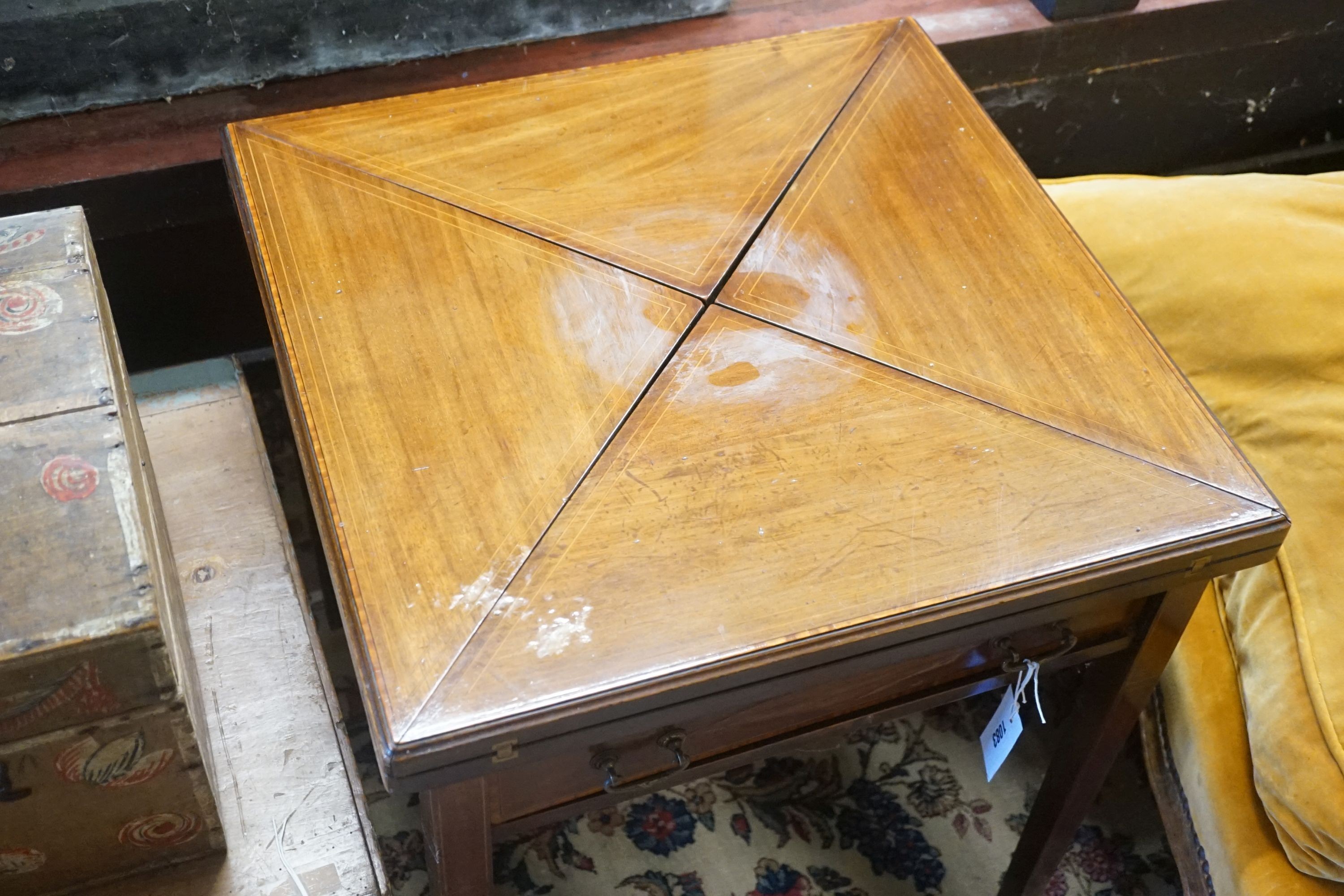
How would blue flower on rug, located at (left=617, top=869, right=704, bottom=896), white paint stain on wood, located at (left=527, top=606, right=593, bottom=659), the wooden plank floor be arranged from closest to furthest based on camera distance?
1. white paint stain on wood, located at (left=527, top=606, right=593, bottom=659)
2. the wooden plank floor
3. blue flower on rug, located at (left=617, top=869, right=704, bottom=896)

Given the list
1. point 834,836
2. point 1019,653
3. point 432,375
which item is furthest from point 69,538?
point 834,836

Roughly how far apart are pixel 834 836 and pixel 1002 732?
0.48m

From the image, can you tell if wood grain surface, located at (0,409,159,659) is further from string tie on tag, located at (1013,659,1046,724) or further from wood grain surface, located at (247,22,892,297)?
string tie on tag, located at (1013,659,1046,724)

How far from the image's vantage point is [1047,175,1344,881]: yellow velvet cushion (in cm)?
113

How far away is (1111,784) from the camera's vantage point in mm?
1542

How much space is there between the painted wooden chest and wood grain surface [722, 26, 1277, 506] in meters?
0.52

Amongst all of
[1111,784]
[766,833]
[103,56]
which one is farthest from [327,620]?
[1111,784]

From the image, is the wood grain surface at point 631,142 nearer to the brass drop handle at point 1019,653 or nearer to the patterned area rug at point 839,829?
the brass drop handle at point 1019,653

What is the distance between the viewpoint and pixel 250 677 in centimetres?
120

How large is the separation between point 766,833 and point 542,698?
791 millimetres

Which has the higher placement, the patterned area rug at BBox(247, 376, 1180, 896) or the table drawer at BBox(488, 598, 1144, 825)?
the table drawer at BBox(488, 598, 1144, 825)

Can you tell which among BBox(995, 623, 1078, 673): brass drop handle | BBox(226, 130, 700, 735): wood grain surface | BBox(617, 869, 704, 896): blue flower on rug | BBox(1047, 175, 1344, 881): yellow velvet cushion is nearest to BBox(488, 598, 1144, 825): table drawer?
BBox(995, 623, 1078, 673): brass drop handle

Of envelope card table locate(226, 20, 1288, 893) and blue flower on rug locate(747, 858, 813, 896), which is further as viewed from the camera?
blue flower on rug locate(747, 858, 813, 896)

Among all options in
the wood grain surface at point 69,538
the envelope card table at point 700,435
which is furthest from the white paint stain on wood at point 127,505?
the envelope card table at point 700,435
